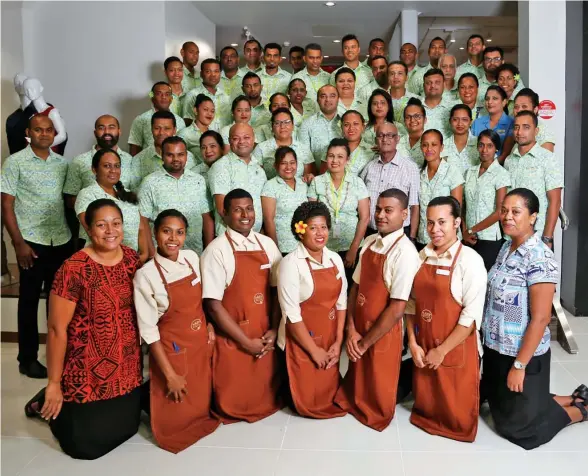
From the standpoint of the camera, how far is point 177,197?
13.3 ft

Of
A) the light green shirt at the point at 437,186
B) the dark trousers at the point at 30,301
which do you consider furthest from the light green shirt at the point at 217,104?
the light green shirt at the point at 437,186

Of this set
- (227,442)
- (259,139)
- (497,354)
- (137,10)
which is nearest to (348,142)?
(259,139)

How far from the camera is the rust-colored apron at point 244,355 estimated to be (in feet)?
11.0

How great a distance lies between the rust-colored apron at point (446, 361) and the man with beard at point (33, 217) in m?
2.78

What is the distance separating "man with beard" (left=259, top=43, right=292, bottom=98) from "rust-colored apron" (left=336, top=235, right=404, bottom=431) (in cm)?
328

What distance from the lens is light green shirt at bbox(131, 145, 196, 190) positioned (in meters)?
4.78

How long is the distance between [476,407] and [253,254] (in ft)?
5.00

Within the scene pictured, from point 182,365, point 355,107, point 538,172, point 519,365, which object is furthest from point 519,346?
point 355,107

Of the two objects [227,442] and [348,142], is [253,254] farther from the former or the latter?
[348,142]

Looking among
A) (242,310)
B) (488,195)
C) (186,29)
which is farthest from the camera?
(186,29)

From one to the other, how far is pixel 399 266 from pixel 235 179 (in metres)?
1.53

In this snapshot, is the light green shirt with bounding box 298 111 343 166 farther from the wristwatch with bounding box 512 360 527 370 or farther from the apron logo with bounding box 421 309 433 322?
the wristwatch with bounding box 512 360 527 370

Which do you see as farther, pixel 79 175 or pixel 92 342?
pixel 79 175

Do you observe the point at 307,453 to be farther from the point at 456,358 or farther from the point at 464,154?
the point at 464,154
